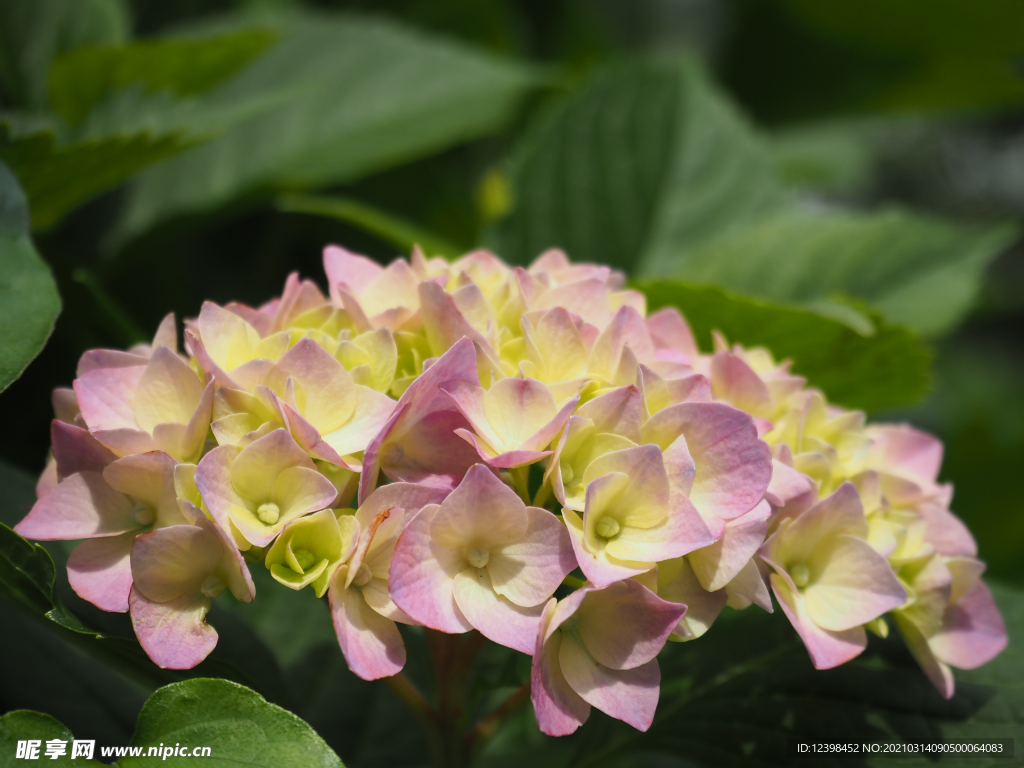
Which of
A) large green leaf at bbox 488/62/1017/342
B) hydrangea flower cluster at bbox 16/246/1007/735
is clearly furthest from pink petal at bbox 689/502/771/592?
large green leaf at bbox 488/62/1017/342

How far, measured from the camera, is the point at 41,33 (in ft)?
2.82

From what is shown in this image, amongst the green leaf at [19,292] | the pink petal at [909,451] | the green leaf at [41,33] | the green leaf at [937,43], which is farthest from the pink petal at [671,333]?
the green leaf at [937,43]

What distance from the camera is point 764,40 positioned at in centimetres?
142

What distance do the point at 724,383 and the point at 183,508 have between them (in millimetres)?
299

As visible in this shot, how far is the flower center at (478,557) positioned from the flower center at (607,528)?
53 millimetres

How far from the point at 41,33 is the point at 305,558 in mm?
720

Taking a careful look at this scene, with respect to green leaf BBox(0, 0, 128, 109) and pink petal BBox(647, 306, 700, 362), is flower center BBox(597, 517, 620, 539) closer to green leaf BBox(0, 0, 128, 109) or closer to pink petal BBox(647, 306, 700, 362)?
pink petal BBox(647, 306, 700, 362)

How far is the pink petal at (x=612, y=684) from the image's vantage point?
0.39 metres

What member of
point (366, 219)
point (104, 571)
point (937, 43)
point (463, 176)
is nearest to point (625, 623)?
point (104, 571)

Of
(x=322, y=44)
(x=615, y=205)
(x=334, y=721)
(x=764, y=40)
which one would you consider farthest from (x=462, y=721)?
(x=764, y=40)

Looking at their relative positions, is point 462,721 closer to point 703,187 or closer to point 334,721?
point 334,721

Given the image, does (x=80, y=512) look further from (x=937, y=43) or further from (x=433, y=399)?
(x=937, y=43)

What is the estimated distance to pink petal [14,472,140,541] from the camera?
0.41m

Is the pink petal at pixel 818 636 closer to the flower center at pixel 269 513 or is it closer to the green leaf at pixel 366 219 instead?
the flower center at pixel 269 513
